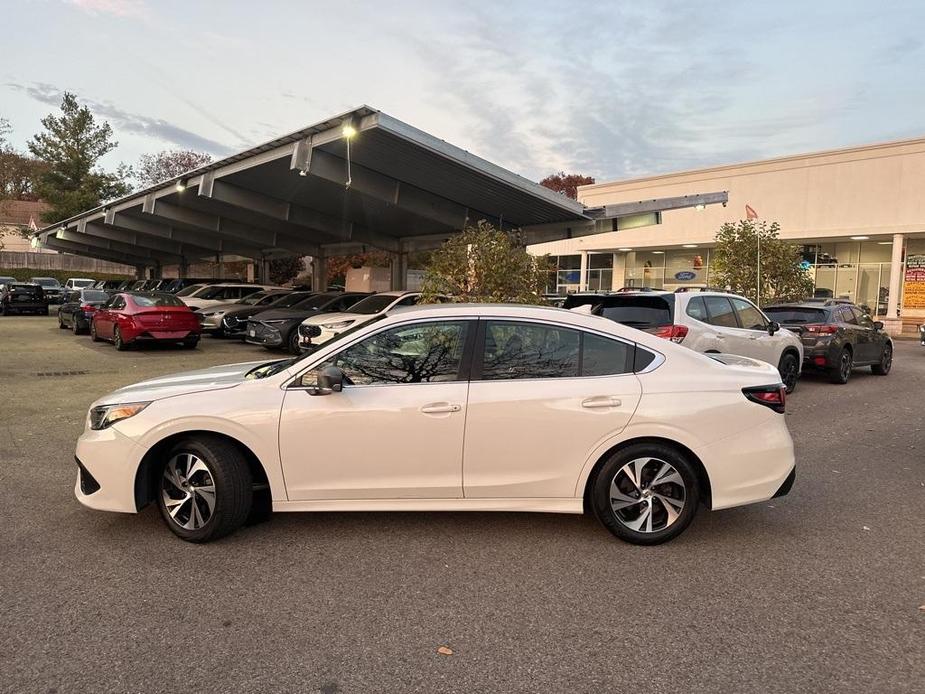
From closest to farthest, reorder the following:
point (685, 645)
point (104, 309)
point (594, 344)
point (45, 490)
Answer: point (685, 645)
point (594, 344)
point (45, 490)
point (104, 309)

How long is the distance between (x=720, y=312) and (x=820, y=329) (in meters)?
3.51

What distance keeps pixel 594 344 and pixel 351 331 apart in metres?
1.67

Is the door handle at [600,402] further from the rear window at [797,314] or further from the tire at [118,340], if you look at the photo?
the tire at [118,340]

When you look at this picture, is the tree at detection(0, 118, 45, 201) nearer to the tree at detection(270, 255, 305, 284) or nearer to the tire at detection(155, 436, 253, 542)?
the tree at detection(270, 255, 305, 284)

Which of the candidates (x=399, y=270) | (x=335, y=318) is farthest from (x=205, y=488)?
(x=399, y=270)

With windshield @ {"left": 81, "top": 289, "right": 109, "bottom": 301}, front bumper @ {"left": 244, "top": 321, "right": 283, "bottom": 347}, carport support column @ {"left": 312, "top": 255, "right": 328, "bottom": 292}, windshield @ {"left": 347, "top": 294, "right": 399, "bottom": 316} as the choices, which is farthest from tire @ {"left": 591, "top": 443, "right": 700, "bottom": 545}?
carport support column @ {"left": 312, "top": 255, "right": 328, "bottom": 292}

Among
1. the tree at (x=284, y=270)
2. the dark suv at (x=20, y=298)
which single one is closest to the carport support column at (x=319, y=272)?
the dark suv at (x=20, y=298)

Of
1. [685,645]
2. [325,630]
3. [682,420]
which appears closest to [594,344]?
[682,420]

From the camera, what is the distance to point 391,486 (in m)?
4.16

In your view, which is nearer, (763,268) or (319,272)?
(763,268)

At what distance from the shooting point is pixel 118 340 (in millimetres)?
15656

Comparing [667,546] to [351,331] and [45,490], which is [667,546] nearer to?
[351,331]

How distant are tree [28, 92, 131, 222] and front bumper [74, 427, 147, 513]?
A: 50.4 metres

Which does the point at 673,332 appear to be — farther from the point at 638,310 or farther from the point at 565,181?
the point at 565,181
